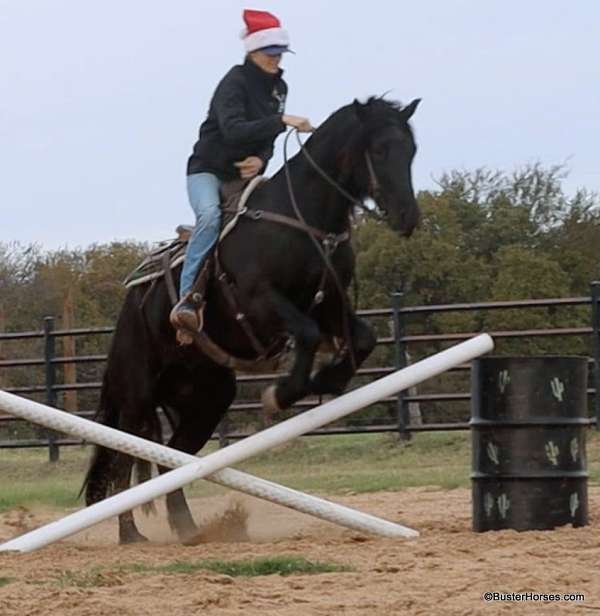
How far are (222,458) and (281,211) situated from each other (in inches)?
59.5

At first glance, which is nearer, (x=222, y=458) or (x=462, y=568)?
(x=462, y=568)

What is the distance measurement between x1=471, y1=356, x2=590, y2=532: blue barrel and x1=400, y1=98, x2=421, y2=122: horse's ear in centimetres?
138

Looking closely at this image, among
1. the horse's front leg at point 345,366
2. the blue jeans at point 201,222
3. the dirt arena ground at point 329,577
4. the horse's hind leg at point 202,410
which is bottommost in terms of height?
the dirt arena ground at point 329,577

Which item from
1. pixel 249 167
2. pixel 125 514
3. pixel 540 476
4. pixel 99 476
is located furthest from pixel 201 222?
pixel 540 476

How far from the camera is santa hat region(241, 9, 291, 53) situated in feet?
26.6

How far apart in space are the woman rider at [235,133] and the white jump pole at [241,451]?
1223 millimetres

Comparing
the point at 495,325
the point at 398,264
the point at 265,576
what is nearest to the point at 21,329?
the point at 398,264

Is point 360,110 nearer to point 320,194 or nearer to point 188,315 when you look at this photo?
point 320,194

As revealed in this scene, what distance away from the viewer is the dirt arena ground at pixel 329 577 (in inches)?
200

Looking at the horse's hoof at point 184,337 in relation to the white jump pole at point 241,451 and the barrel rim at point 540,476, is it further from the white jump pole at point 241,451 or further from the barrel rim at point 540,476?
the barrel rim at point 540,476

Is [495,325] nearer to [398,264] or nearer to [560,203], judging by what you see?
[398,264]

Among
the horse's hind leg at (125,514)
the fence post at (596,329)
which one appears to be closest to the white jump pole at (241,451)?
the horse's hind leg at (125,514)

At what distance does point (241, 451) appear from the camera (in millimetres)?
7305

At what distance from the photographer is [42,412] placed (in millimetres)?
7270
